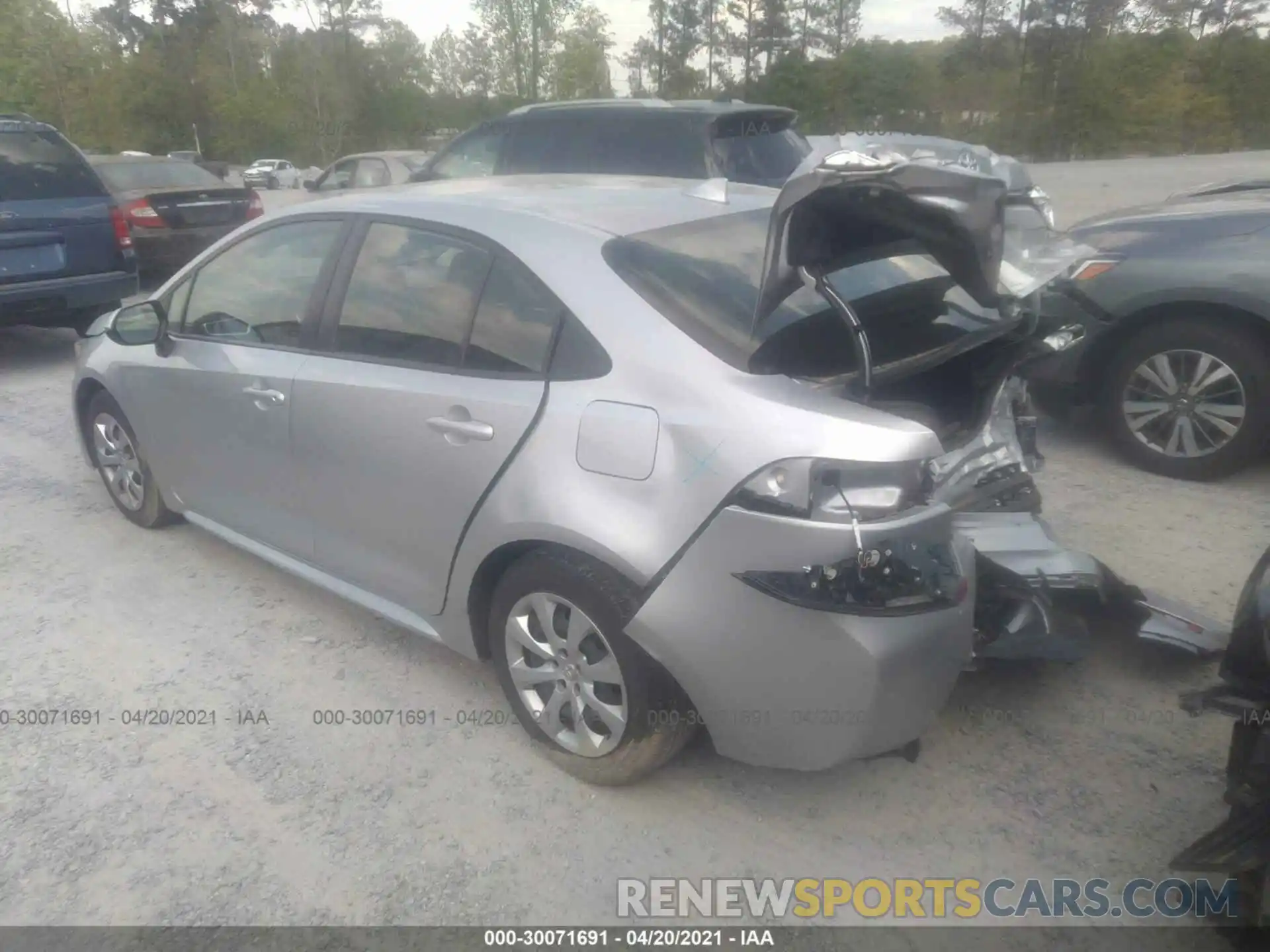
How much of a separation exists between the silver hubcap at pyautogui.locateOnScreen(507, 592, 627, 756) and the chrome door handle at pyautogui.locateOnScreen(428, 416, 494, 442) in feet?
1.55

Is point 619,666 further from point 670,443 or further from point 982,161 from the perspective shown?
point 982,161

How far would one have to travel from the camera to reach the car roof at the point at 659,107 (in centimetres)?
792

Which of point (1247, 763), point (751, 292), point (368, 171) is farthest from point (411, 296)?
point (368, 171)

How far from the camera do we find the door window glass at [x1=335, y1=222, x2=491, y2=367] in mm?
2963

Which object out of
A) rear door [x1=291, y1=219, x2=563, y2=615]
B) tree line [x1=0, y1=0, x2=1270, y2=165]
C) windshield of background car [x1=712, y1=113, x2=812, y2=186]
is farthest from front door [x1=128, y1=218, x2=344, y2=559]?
tree line [x1=0, y1=0, x2=1270, y2=165]

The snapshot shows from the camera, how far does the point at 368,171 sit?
48.3ft

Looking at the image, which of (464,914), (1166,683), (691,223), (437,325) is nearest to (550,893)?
(464,914)

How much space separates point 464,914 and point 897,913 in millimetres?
1081

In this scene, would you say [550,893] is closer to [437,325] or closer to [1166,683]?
[437,325]

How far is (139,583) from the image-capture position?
13.7ft

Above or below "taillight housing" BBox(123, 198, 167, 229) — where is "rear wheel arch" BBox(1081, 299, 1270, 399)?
below

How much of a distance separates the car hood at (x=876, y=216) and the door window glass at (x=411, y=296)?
921 millimetres

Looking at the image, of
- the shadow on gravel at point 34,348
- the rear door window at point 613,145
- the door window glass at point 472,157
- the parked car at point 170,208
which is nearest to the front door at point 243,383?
the rear door window at point 613,145

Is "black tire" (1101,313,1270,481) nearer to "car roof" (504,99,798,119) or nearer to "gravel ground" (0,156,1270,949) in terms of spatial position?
"gravel ground" (0,156,1270,949)
